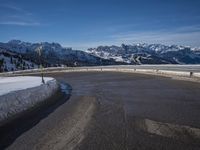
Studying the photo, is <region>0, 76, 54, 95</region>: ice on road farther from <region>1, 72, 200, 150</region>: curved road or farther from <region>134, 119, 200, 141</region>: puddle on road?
<region>134, 119, 200, 141</region>: puddle on road

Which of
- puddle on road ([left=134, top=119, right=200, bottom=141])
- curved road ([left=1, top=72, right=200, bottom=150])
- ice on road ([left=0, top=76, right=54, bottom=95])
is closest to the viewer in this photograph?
curved road ([left=1, top=72, right=200, bottom=150])

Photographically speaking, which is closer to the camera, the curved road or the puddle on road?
the curved road

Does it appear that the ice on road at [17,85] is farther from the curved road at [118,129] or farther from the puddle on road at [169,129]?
the puddle on road at [169,129]

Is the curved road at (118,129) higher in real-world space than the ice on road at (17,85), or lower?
higher

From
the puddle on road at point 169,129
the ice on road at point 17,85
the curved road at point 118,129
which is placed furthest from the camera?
the ice on road at point 17,85

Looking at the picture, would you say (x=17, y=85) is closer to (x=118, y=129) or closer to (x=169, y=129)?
(x=118, y=129)

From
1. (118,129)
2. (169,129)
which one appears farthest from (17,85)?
(169,129)

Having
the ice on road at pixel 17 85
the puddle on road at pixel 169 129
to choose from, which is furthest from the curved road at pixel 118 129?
the ice on road at pixel 17 85

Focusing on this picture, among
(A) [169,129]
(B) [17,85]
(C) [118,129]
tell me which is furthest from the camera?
(B) [17,85]

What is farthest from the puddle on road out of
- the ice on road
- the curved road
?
the ice on road

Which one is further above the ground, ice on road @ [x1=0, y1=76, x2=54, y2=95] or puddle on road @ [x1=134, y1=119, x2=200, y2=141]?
puddle on road @ [x1=134, y1=119, x2=200, y2=141]

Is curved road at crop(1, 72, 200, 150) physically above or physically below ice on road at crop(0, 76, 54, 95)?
above

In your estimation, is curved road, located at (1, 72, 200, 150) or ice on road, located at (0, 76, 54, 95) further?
ice on road, located at (0, 76, 54, 95)

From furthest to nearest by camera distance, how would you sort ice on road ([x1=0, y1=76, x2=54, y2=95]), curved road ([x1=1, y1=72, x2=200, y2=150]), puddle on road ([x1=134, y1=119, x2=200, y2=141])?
ice on road ([x1=0, y1=76, x2=54, y2=95]) → puddle on road ([x1=134, y1=119, x2=200, y2=141]) → curved road ([x1=1, y1=72, x2=200, y2=150])
